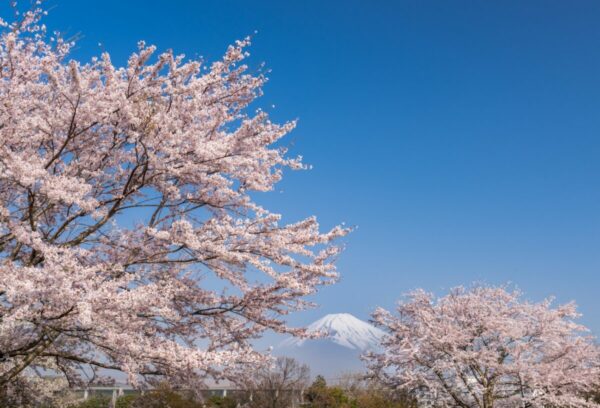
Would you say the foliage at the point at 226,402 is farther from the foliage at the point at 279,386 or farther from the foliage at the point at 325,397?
the foliage at the point at 325,397

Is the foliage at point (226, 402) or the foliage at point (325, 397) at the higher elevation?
the foliage at point (325, 397)

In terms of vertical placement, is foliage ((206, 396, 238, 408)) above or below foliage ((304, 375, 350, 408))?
below

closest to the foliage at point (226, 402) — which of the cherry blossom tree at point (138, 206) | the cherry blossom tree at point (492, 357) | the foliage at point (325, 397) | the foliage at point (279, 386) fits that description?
the foliage at point (279, 386)

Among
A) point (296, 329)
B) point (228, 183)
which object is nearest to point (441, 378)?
point (296, 329)

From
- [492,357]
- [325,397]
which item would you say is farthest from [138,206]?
[325,397]

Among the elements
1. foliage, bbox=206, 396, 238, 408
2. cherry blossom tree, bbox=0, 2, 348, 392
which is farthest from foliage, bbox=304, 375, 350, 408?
cherry blossom tree, bbox=0, 2, 348, 392

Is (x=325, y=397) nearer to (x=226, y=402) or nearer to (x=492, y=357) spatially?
(x=226, y=402)

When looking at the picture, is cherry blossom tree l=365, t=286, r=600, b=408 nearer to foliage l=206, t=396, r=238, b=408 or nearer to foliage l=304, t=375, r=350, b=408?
foliage l=304, t=375, r=350, b=408

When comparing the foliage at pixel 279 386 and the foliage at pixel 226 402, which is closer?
the foliage at pixel 279 386

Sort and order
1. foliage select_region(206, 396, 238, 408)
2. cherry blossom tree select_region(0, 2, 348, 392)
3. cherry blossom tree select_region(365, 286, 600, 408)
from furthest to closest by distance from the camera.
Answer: foliage select_region(206, 396, 238, 408), cherry blossom tree select_region(365, 286, 600, 408), cherry blossom tree select_region(0, 2, 348, 392)

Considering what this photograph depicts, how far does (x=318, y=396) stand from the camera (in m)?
34.2

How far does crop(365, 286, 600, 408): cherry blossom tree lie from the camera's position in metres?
13.8

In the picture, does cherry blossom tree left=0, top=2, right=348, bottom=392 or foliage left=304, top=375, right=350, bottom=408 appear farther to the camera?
foliage left=304, top=375, right=350, bottom=408

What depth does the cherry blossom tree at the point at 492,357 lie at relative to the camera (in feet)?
45.2
